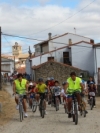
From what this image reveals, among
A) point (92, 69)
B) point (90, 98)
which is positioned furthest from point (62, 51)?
point (90, 98)

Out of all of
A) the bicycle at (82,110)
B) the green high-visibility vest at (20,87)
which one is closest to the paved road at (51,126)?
the bicycle at (82,110)

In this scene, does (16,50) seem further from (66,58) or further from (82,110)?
(82,110)

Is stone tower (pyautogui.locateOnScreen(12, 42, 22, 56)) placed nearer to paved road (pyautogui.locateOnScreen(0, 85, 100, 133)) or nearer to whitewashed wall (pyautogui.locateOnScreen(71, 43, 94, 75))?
whitewashed wall (pyautogui.locateOnScreen(71, 43, 94, 75))

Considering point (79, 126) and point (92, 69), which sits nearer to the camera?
point (79, 126)

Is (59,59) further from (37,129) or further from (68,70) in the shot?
(37,129)

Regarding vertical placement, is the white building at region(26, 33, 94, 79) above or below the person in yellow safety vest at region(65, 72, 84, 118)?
above

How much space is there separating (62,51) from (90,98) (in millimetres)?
43934

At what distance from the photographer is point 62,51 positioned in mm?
63750

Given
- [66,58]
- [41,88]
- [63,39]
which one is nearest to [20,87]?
[41,88]

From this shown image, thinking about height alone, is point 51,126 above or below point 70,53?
below

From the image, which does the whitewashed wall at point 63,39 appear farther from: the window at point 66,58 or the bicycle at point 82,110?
the bicycle at point 82,110

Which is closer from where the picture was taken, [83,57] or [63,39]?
[83,57]

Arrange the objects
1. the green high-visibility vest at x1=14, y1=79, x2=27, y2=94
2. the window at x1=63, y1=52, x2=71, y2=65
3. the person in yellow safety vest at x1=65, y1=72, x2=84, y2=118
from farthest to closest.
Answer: the window at x1=63, y1=52, x2=71, y2=65 → the green high-visibility vest at x1=14, y1=79, x2=27, y2=94 → the person in yellow safety vest at x1=65, y1=72, x2=84, y2=118

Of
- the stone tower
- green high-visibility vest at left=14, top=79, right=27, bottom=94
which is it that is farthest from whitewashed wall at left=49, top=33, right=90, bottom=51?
the stone tower
